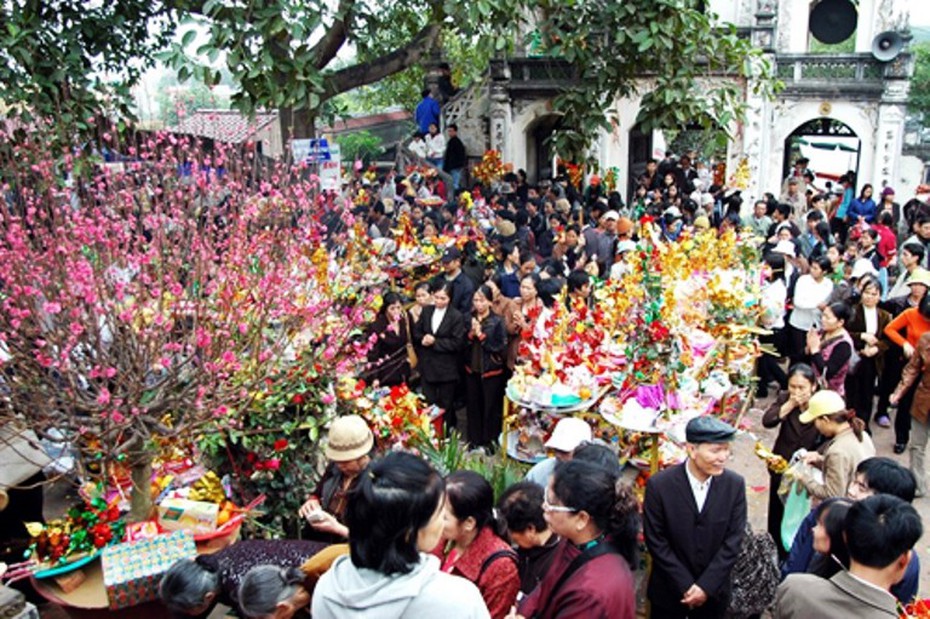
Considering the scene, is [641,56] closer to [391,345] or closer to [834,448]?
[391,345]

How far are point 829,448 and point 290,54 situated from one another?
6360mm

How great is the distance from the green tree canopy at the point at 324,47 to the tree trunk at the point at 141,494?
3826 millimetres

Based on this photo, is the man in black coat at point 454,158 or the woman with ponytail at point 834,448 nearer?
the woman with ponytail at point 834,448

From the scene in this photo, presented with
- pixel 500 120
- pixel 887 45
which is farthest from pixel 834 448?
pixel 887 45

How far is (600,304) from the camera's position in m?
5.81

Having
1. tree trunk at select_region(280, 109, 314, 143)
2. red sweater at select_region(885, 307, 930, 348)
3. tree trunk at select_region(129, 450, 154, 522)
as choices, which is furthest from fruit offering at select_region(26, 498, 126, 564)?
tree trunk at select_region(280, 109, 314, 143)

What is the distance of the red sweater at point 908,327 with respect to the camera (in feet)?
20.8

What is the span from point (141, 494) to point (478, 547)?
1720 millimetres

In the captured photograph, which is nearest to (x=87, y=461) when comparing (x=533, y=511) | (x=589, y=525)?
(x=533, y=511)

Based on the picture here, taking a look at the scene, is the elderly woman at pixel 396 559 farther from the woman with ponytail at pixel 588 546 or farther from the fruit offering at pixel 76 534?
the fruit offering at pixel 76 534

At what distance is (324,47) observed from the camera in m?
9.66

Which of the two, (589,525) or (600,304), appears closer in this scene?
(589,525)

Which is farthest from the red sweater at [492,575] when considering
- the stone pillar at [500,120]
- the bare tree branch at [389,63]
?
the stone pillar at [500,120]

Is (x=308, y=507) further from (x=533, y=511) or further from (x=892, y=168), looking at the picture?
(x=892, y=168)
